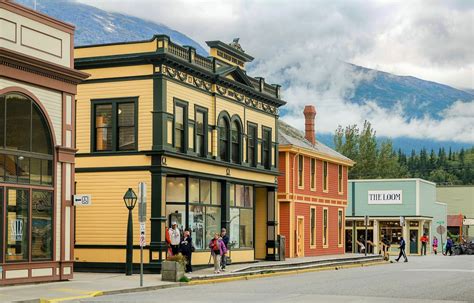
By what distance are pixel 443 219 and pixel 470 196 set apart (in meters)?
23.6

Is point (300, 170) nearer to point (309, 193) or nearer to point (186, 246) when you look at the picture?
point (309, 193)

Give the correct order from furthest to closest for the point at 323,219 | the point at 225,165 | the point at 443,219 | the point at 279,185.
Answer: the point at 443,219 < the point at 323,219 < the point at 279,185 < the point at 225,165

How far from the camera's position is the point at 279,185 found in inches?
2056

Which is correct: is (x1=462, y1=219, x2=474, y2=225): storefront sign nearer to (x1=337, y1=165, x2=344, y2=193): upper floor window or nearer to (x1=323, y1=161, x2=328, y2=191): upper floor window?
(x1=337, y1=165, x2=344, y2=193): upper floor window

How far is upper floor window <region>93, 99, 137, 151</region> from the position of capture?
1415 inches

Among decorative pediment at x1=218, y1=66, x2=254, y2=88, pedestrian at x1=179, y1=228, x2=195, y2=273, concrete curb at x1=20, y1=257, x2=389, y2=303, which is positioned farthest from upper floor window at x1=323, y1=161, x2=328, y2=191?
pedestrian at x1=179, y1=228, x2=195, y2=273

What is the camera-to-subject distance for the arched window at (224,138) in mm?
41125

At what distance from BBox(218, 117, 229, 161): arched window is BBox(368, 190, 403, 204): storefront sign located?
37387 mm

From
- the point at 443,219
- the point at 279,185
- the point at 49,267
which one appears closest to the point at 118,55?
the point at 49,267

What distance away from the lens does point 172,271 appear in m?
30.5

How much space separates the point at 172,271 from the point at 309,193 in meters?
25.8

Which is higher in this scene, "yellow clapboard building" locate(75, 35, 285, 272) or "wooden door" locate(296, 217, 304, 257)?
"yellow clapboard building" locate(75, 35, 285, 272)

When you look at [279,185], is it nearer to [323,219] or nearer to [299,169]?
[299,169]

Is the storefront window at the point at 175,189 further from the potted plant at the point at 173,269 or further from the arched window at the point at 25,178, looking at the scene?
the arched window at the point at 25,178
